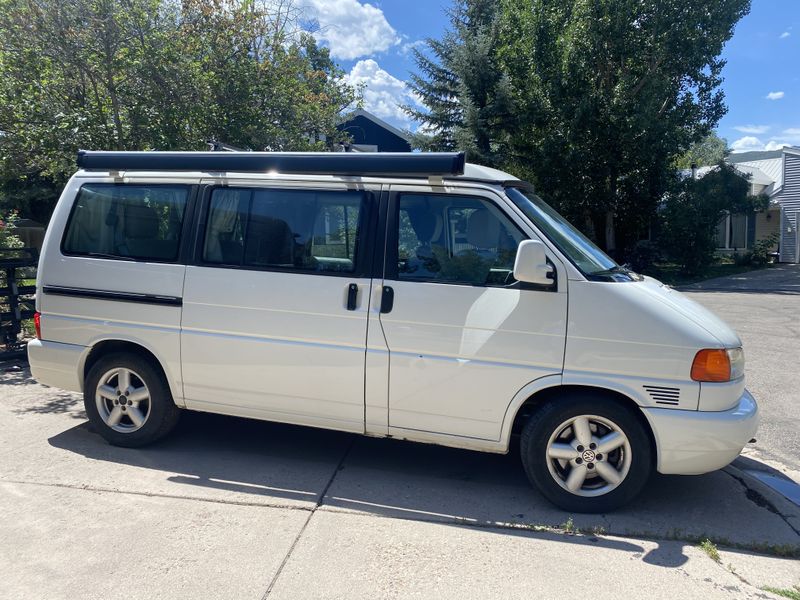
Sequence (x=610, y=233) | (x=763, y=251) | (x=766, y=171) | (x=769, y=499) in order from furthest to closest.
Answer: (x=766, y=171)
(x=763, y=251)
(x=610, y=233)
(x=769, y=499)

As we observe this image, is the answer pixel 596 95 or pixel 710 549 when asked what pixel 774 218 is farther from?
pixel 710 549

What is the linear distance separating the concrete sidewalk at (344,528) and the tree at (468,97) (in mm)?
18275

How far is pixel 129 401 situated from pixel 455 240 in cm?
293

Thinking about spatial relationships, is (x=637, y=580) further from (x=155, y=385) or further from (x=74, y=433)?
(x=74, y=433)

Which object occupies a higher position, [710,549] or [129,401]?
[129,401]

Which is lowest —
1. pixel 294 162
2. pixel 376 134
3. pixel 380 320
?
pixel 380 320

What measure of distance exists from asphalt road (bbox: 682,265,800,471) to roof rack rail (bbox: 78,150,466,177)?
3792mm

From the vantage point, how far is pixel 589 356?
12.8ft

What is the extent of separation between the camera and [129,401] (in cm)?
507

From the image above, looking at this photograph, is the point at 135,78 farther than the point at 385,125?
No

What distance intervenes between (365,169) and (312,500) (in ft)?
7.51

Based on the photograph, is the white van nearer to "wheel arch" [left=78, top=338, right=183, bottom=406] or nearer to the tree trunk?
"wheel arch" [left=78, top=338, right=183, bottom=406]

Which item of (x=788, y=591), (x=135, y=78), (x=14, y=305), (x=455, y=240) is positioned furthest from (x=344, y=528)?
(x=135, y=78)

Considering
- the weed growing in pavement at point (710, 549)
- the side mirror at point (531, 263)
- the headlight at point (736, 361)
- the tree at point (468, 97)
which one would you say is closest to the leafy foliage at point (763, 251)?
the tree at point (468, 97)
